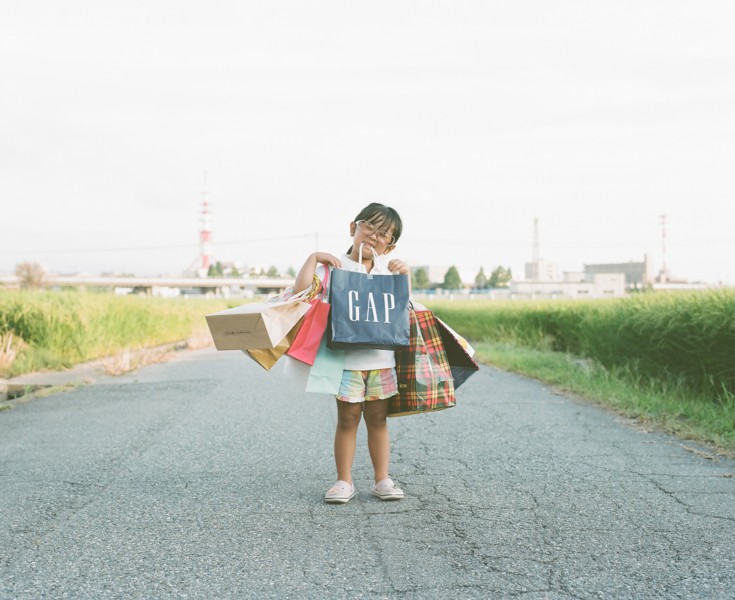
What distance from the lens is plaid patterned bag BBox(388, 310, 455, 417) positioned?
4.14m

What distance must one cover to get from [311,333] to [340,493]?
0.87 meters

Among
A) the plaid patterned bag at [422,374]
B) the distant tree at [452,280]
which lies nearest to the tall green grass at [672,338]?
the plaid patterned bag at [422,374]

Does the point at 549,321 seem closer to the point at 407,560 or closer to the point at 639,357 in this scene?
the point at 639,357

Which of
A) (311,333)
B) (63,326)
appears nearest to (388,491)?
(311,333)

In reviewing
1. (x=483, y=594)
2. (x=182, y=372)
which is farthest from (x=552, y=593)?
(x=182, y=372)

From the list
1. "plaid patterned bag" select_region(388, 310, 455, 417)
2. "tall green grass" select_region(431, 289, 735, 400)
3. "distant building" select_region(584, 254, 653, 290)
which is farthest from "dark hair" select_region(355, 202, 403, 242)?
"distant building" select_region(584, 254, 653, 290)

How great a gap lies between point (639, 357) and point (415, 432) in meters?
4.28

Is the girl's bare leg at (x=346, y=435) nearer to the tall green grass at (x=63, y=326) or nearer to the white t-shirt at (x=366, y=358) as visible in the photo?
the white t-shirt at (x=366, y=358)

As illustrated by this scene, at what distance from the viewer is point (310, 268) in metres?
4.09

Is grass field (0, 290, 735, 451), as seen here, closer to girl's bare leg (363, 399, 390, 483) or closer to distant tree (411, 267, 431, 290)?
girl's bare leg (363, 399, 390, 483)

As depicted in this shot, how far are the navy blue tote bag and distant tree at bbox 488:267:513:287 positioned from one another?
11309 cm

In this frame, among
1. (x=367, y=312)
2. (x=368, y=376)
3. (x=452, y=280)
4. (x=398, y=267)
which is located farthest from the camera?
(x=452, y=280)

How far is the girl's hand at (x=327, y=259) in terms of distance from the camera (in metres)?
4.09

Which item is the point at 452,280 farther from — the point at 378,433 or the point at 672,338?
the point at 378,433
